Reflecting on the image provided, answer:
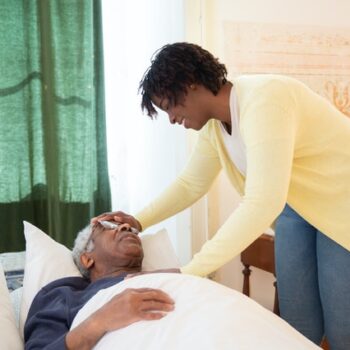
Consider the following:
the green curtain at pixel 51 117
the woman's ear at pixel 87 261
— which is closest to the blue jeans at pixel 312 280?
the woman's ear at pixel 87 261

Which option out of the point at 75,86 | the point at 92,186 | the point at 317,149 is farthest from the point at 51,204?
the point at 317,149

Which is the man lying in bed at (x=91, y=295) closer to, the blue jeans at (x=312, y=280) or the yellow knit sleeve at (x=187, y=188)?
the yellow knit sleeve at (x=187, y=188)

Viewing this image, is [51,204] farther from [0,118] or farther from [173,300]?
[173,300]

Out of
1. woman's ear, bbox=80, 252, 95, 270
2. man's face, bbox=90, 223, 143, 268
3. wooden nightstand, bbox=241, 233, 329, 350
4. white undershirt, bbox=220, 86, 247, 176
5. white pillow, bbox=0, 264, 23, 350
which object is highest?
white undershirt, bbox=220, 86, 247, 176

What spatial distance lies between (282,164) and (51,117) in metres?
1.33

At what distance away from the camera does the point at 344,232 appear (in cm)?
123

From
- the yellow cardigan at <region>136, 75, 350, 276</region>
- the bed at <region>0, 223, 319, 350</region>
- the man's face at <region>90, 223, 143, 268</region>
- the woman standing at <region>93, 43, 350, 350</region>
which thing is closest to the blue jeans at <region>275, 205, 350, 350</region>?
the woman standing at <region>93, 43, 350, 350</region>

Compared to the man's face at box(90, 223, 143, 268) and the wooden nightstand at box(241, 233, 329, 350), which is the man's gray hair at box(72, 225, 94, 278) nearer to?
the man's face at box(90, 223, 143, 268)

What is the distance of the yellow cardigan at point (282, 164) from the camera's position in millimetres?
1058

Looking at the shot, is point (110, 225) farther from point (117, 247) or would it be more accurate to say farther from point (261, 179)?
point (261, 179)

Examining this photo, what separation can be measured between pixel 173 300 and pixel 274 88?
0.60 metres

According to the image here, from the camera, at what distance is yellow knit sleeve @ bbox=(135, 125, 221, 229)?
1.63m

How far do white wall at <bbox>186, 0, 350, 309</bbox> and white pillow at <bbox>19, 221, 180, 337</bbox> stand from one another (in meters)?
0.58

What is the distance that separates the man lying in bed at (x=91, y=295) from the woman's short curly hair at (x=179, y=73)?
0.54m
